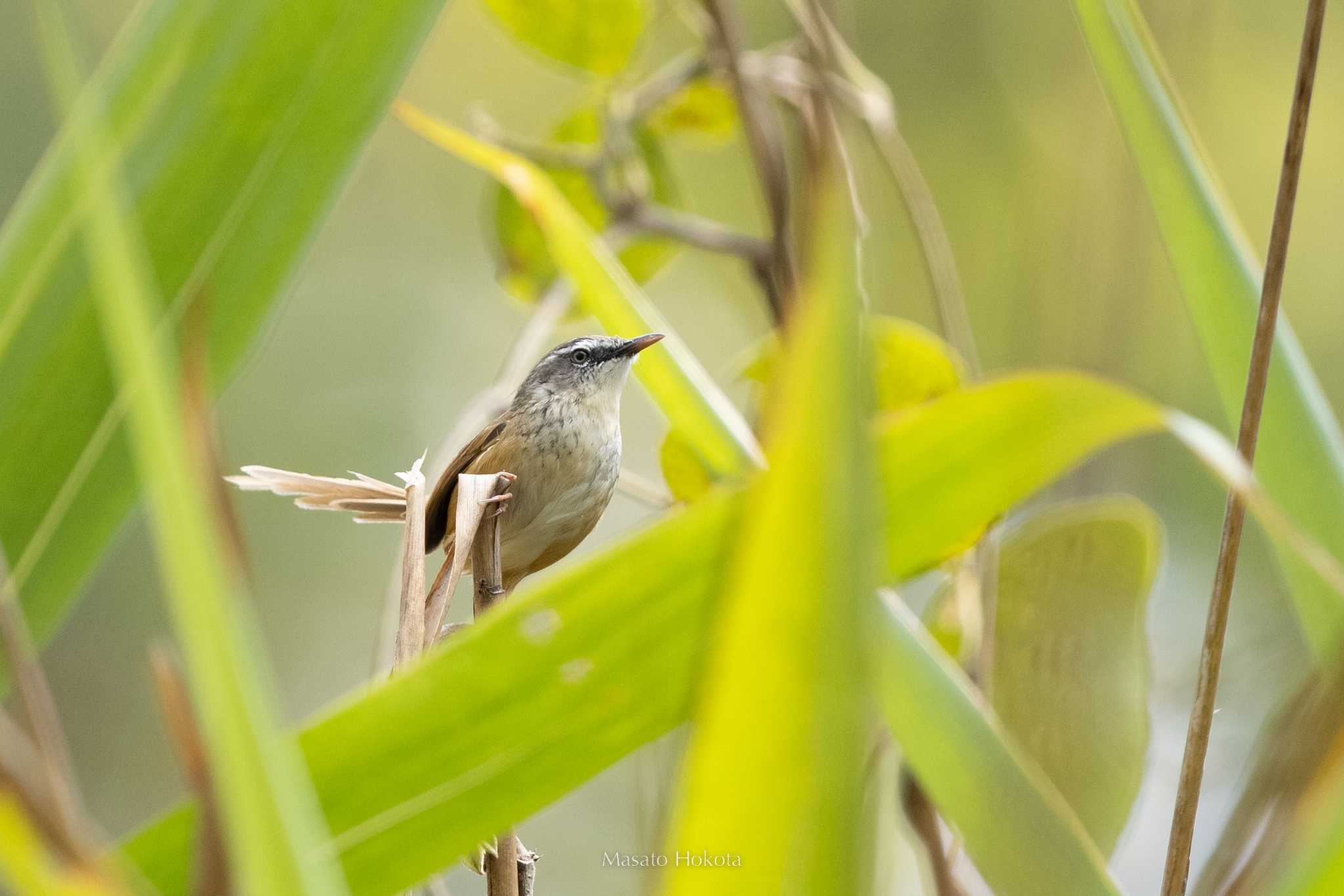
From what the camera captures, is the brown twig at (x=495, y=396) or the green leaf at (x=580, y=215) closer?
the brown twig at (x=495, y=396)

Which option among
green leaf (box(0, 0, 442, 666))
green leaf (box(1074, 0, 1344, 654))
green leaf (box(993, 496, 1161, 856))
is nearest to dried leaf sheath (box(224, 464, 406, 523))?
green leaf (box(0, 0, 442, 666))

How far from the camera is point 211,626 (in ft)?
0.92

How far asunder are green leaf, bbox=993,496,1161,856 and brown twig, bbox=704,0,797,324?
215 mm

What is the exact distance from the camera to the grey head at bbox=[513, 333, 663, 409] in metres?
1.41

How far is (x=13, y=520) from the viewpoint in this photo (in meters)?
0.58

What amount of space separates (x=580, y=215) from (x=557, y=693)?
43.0 inches

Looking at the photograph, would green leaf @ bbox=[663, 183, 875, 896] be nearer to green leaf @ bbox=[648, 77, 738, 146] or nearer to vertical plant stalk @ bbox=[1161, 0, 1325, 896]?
vertical plant stalk @ bbox=[1161, 0, 1325, 896]

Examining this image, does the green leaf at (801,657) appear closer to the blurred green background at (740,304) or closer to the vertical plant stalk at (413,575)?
A: the blurred green background at (740,304)

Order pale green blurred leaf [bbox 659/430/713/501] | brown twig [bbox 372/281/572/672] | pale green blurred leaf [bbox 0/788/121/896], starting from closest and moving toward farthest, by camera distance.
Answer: pale green blurred leaf [bbox 0/788/121/896]
brown twig [bbox 372/281/572/672]
pale green blurred leaf [bbox 659/430/713/501]

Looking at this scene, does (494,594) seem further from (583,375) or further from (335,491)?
(583,375)

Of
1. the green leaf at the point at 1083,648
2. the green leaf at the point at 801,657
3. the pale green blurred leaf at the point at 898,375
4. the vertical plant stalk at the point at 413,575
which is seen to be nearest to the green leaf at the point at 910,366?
the pale green blurred leaf at the point at 898,375

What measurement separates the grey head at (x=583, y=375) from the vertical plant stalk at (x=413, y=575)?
21.2 inches

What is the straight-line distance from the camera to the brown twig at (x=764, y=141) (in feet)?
2.12

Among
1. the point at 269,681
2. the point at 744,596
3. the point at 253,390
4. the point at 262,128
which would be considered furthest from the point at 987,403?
the point at 253,390
